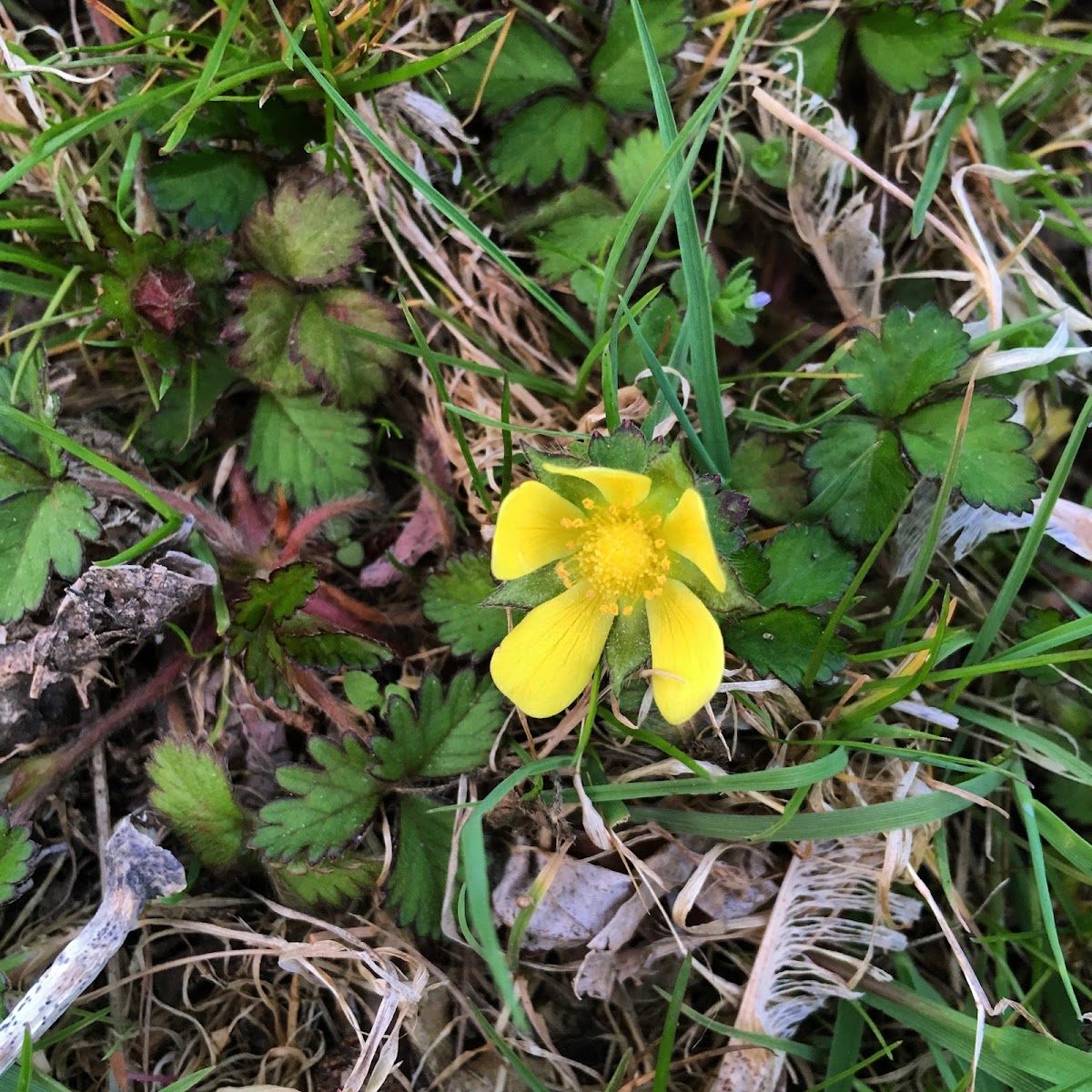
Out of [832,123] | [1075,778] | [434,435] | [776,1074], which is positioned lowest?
[776,1074]

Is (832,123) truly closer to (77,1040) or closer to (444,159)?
(444,159)

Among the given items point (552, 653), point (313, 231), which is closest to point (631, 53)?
point (313, 231)

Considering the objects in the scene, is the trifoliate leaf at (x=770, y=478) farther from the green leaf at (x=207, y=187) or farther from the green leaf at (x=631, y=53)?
the green leaf at (x=207, y=187)

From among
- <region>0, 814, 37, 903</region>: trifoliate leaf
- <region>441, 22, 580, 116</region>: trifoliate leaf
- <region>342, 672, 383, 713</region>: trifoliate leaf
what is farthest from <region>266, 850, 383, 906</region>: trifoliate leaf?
<region>441, 22, 580, 116</region>: trifoliate leaf

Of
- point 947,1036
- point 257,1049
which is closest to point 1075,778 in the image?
point 947,1036

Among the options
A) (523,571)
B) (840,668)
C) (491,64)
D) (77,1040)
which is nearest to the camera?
(523,571)

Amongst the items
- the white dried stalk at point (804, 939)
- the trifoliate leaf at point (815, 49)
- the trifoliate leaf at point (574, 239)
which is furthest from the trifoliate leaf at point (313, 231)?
the white dried stalk at point (804, 939)

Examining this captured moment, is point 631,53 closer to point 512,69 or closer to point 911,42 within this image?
point 512,69
